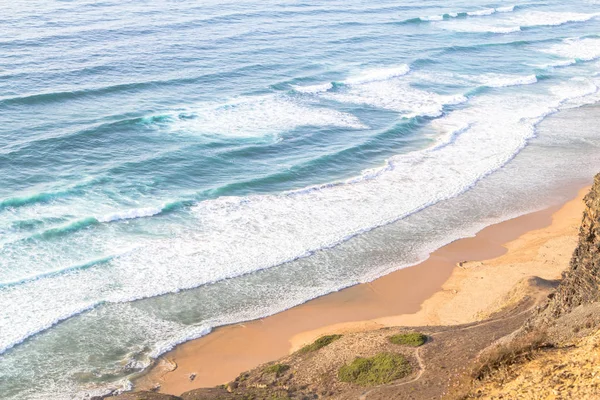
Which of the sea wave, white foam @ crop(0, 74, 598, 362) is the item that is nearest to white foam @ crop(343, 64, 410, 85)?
white foam @ crop(0, 74, 598, 362)

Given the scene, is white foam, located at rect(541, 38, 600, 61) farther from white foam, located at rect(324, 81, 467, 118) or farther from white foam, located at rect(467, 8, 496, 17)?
white foam, located at rect(324, 81, 467, 118)

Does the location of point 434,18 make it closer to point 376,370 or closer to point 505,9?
point 505,9

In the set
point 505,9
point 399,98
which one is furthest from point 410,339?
point 505,9

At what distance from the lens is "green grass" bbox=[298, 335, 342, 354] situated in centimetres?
2189

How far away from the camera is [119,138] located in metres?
42.2

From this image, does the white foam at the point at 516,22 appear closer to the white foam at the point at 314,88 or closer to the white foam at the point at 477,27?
the white foam at the point at 477,27

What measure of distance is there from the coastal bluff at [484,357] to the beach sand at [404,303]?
199 centimetres

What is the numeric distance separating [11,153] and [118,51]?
22382 mm

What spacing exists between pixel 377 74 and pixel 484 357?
145 feet

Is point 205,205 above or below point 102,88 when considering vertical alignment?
below

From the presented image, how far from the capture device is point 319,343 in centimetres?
2219

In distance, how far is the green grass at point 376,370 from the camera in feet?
62.6

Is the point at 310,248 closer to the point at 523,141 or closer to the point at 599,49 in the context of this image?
the point at 523,141

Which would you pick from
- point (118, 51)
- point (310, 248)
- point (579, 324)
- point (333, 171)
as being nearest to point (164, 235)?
point (310, 248)
